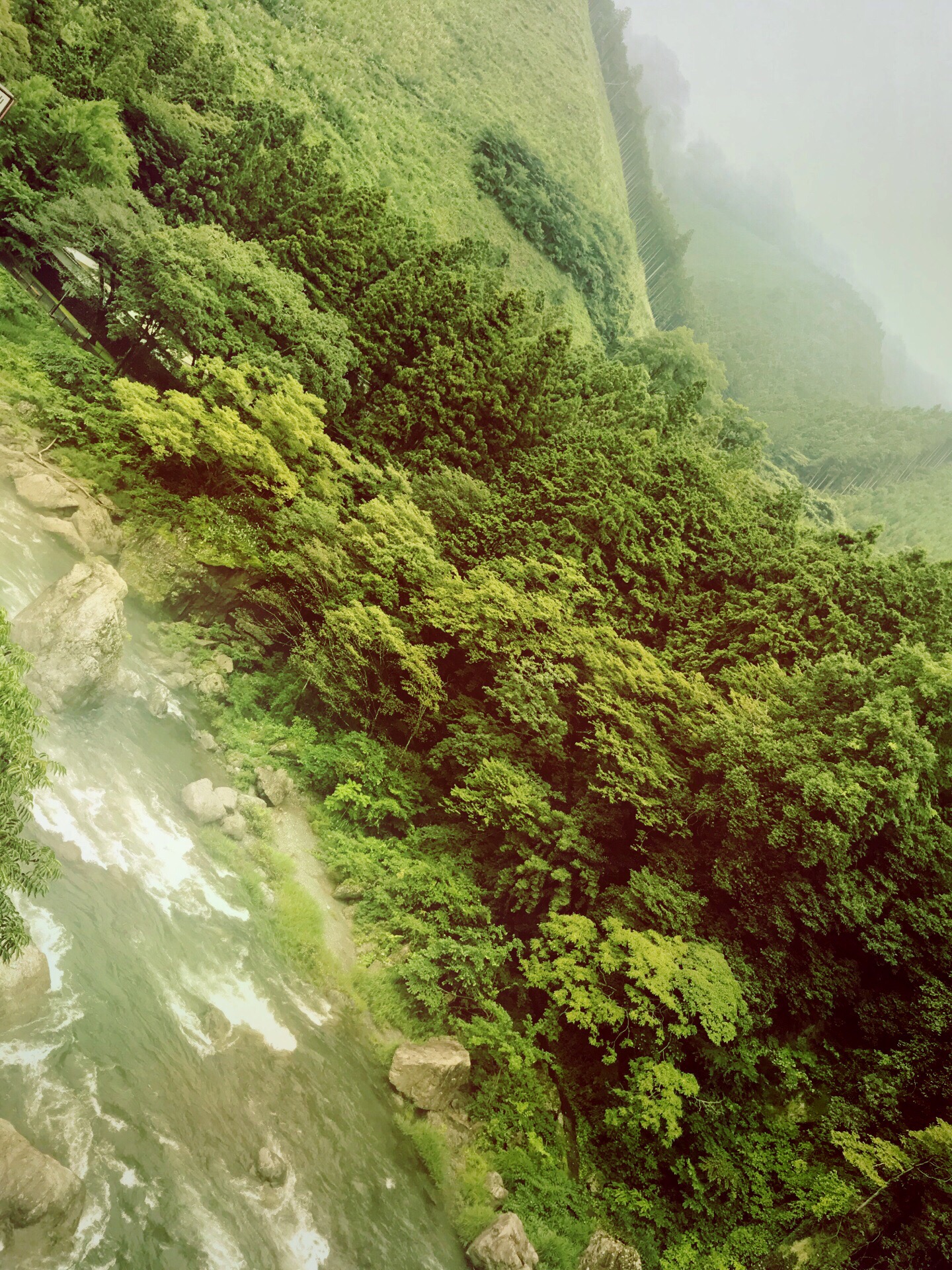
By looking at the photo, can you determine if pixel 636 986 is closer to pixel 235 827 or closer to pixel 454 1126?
pixel 454 1126

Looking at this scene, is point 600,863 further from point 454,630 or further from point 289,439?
point 289,439

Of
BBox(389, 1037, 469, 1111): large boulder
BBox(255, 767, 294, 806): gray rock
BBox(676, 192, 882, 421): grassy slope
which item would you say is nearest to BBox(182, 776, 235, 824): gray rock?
BBox(255, 767, 294, 806): gray rock

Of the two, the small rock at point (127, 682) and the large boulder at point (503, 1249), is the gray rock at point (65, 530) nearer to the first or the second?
the small rock at point (127, 682)

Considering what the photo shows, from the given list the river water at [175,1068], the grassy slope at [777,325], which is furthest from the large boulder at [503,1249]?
the grassy slope at [777,325]

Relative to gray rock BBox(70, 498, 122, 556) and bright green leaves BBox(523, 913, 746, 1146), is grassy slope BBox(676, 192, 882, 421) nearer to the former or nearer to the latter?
bright green leaves BBox(523, 913, 746, 1146)

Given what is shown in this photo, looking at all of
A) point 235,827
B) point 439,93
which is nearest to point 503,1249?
point 235,827

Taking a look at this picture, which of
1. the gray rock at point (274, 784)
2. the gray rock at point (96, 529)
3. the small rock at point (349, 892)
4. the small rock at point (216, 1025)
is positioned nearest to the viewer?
the small rock at point (216, 1025)
